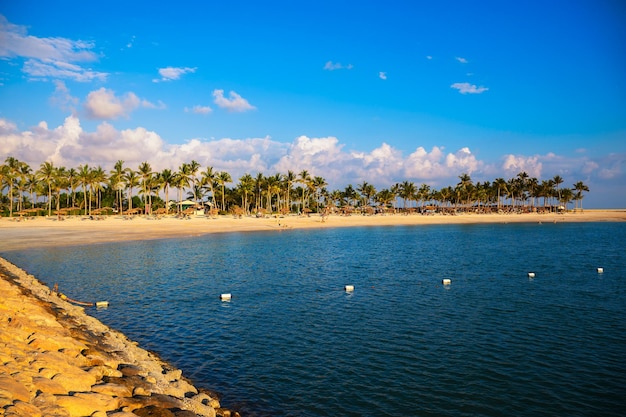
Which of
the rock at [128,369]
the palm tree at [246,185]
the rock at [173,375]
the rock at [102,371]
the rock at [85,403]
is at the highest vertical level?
the palm tree at [246,185]

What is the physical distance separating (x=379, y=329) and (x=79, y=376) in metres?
13.0

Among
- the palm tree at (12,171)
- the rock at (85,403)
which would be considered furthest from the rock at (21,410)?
the palm tree at (12,171)

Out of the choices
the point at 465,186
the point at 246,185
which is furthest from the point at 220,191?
the point at 465,186

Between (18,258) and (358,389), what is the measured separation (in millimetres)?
43120

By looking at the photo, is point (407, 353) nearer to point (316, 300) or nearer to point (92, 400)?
point (316, 300)

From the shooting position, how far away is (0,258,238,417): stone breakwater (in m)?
8.27

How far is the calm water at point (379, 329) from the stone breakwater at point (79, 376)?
1603 mm

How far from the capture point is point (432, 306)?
912 inches

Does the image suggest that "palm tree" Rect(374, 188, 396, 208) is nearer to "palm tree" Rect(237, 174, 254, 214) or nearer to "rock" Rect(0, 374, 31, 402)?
"palm tree" Rect(237, 174, 254, 214)

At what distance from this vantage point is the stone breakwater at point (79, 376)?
827 centimetres

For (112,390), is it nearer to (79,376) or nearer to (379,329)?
(79,376)

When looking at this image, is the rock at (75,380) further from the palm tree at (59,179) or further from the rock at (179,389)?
the palm tree at (59,179)

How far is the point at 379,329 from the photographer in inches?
750

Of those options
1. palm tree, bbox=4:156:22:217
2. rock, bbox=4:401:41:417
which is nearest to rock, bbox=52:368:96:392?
rock, bbox=4:401:41:417
